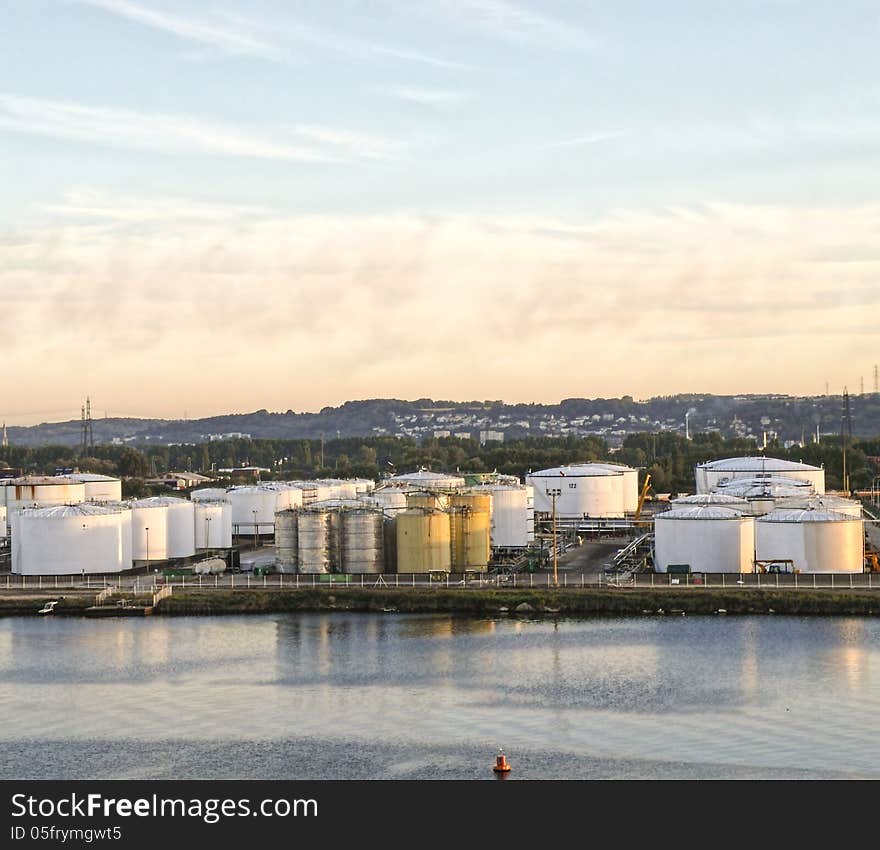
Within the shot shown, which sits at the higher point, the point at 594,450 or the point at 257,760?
the point at 594,450

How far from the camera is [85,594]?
143 feet

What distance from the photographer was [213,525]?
186 feet

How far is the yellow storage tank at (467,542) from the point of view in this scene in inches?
1871

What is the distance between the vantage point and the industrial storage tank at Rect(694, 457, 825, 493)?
70500mm

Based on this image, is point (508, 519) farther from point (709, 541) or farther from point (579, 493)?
point (579, 493)

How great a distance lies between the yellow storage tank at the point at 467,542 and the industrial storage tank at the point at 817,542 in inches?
361

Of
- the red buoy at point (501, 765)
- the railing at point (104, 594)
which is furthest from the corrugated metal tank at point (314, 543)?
the red buoy at point (501, 765)

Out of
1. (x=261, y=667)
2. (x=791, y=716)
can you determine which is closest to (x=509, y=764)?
(x=791, y=716)

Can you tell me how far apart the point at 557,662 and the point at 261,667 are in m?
6.74

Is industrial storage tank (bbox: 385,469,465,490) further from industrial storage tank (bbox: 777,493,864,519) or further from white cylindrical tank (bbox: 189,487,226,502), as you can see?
industrial storage tank (bbox: 777,493,864,519)

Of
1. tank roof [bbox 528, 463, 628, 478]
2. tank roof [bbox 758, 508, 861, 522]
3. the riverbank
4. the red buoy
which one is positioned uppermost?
tank roof [bbox 528, 463, 628, 478]

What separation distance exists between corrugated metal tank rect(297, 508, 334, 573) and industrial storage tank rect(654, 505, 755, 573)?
10796 mm

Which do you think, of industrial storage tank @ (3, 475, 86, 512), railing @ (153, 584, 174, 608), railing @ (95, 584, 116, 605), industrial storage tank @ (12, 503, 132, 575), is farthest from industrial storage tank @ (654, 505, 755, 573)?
industrial storage tank @ (3, 475, 86, 512)
